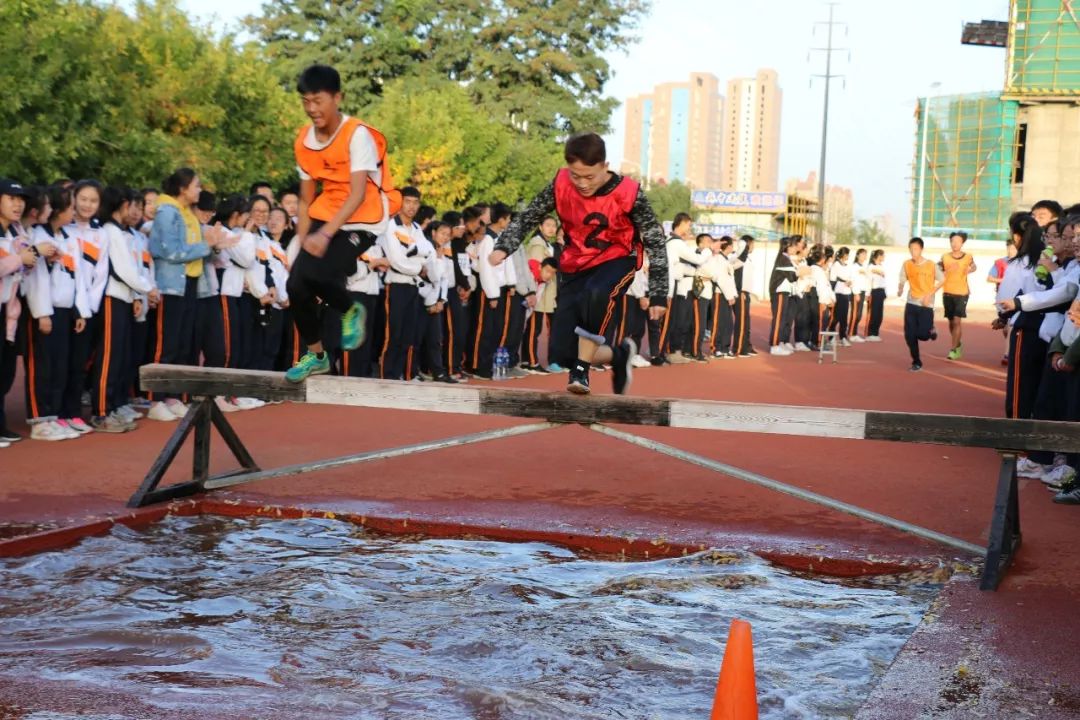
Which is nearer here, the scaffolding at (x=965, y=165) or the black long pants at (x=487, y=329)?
the black long pants at (x=487, y=329)

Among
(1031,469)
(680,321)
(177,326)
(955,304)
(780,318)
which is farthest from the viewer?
(780,318)

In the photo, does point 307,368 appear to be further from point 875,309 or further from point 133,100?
point 875,309

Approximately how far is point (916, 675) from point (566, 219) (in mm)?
3441

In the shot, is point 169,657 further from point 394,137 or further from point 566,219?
point 394,137

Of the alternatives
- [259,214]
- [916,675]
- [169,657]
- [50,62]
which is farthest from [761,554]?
[50,62]

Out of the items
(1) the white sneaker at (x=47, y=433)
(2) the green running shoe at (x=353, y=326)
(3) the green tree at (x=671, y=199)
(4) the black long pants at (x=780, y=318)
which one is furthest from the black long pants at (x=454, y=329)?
(3) the green tree at (x=671, y=199)


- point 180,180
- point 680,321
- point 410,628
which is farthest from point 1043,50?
point 410,628

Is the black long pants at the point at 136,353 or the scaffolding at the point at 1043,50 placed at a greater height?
the scaffolding at the point at 1043,50

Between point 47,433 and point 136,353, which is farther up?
point 136,353

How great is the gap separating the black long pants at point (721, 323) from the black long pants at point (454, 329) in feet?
24.2

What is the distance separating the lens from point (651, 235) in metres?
7.28

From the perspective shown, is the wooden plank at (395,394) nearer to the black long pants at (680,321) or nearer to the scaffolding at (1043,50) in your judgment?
the black long pants at (680,321)

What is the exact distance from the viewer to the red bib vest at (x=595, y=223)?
7223 mm

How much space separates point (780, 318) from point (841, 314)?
10.3 ft
